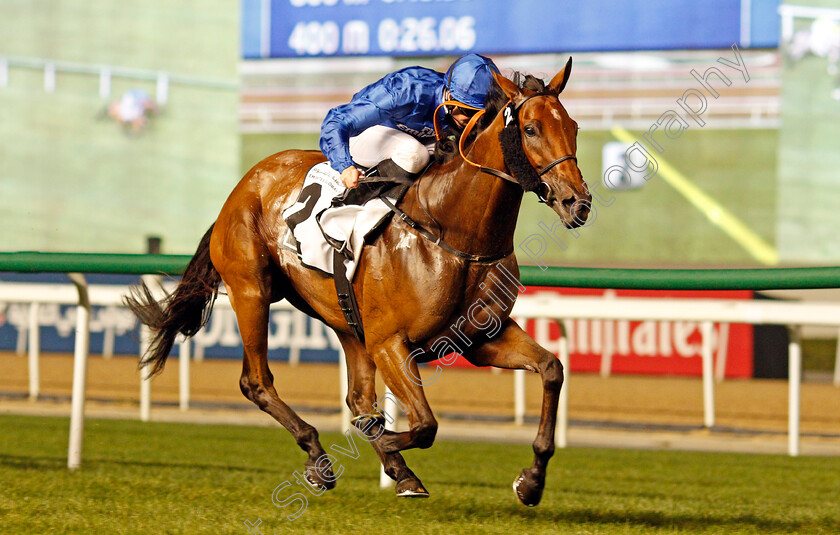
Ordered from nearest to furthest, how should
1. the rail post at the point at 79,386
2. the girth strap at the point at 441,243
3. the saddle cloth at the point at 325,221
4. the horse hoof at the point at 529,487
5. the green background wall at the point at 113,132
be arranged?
the horse hoof at the point at 529,487 → the girth strap at the point at 441,243 → the saddle cloth at the point at 325,221 → the rail post at the point at 79,386 → the green background wall at the point at 113,132

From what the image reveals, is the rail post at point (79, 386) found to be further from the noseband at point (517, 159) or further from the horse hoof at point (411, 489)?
the noseband at point (517, 159)

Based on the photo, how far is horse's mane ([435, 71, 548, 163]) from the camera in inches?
105

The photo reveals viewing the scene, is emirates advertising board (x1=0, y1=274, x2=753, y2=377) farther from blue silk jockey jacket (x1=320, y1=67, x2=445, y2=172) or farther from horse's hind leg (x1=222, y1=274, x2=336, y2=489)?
blue silk jockey jacket (x1=320, y1=67, x2=445, y2=172)

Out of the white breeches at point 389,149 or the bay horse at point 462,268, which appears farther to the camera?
the white breeches at point 389,149

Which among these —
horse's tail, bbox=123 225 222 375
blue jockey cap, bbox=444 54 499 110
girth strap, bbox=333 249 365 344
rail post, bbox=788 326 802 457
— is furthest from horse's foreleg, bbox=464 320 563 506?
rail post, bbox=788 326 802 457

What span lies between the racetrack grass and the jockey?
1.05m

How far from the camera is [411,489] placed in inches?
112

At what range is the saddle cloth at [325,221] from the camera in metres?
2.98

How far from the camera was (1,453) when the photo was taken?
455cm

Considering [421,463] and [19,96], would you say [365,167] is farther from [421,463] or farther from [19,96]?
[19,96]

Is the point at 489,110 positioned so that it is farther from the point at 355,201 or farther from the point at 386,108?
the point at 355,201

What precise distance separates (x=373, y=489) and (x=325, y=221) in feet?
4.10

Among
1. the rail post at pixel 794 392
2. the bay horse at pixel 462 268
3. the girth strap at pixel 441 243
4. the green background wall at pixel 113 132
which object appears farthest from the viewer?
the green background wall at pixel 113 132

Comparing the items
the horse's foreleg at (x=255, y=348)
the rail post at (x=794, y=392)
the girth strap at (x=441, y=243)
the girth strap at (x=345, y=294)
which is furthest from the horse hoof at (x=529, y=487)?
the rail post at (x=794, y=392)
